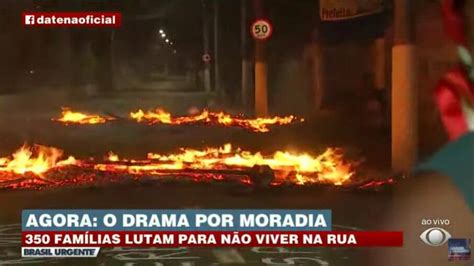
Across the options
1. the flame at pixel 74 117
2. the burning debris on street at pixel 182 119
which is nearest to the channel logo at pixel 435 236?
the burning debris on street at pixel 182 119

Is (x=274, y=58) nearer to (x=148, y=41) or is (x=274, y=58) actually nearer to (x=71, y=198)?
(x=148, y=41)

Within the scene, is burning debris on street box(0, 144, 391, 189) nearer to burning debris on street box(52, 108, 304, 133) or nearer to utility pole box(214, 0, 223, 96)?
burning debris on street box(52, 108, 304, 133)

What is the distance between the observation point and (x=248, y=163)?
244cm

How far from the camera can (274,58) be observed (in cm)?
242

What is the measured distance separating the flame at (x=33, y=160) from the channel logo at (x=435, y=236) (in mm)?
1416

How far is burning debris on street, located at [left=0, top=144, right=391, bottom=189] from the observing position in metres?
2.42

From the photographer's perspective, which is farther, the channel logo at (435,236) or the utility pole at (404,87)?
the channel logo at (435,236)

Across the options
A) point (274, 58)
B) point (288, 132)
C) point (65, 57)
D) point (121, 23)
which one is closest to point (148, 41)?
point (121, 23)

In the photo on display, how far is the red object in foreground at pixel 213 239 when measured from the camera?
247cm

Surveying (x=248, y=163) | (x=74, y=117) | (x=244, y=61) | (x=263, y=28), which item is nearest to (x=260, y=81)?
(x=244, y=61)

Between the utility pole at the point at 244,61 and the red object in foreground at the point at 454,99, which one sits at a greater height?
the utility pole at the point at 244,61

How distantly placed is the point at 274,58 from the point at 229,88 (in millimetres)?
209

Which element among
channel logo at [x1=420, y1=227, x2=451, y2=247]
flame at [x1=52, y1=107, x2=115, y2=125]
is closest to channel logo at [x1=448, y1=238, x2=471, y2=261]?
channel logo at [x1=420, y1=227, x2=451, y2=247]

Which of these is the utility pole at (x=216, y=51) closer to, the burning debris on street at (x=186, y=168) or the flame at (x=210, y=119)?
the flame at (x=210, y=119)
